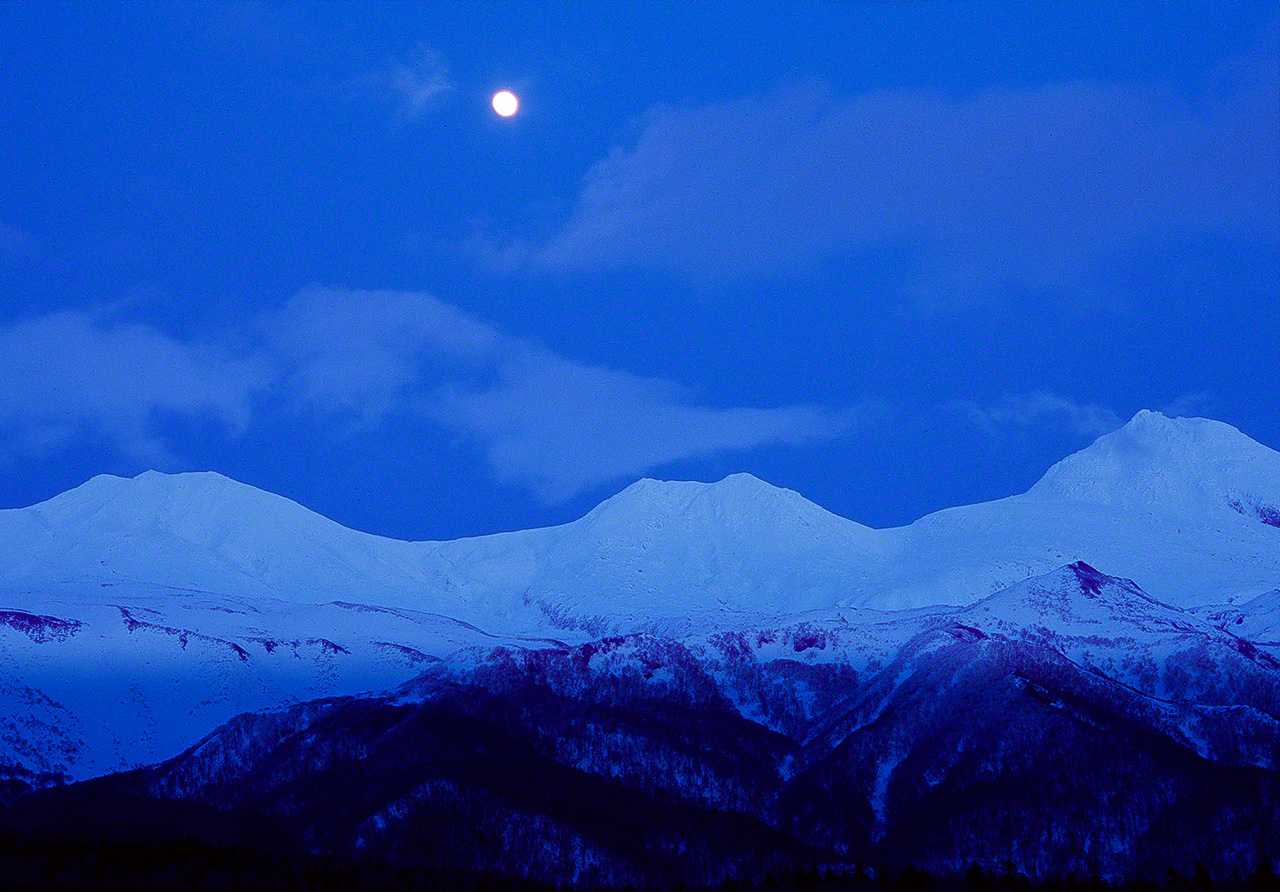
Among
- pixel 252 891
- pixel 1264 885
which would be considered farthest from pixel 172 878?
pixel 1264 885

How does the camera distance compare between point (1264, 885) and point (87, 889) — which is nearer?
point (87, 889)

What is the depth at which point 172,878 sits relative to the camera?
648ft

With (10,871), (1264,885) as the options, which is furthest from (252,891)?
(1264,885)

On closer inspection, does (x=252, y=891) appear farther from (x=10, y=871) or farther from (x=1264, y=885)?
(x=1264, y=885)

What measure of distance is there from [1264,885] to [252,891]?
132 meters

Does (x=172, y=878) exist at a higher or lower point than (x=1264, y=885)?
higher

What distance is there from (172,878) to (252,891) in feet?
33.7

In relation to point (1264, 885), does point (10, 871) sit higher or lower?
higher

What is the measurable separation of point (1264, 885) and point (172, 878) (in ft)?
464

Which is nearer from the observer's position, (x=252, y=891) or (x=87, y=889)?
(x=87, y=889)

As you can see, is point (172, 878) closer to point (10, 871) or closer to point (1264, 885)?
point (10, 871)

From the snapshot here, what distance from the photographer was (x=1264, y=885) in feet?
655

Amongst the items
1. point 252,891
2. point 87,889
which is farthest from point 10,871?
point 252,891

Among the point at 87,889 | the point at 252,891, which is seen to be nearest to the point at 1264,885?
the point at 252,891
